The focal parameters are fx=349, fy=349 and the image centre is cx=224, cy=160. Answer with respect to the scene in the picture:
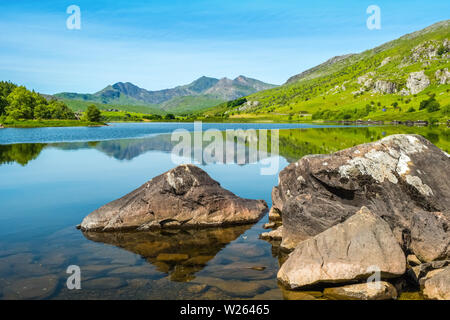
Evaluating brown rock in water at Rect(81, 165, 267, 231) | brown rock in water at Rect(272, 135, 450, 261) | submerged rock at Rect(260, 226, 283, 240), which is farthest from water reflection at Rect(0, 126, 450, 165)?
submerged rock at Rect(260, 226, 283, 240)

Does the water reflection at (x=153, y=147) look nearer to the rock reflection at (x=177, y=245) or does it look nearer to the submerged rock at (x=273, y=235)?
the submerged rock at (x=273, y=235)

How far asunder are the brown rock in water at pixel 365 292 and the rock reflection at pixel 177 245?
566 cm

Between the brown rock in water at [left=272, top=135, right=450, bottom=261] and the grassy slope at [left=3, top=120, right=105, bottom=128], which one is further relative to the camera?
the grassy slope at [left=3, top=120, right=105, bottom=128]

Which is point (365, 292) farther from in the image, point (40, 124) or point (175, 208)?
point (40, 124)

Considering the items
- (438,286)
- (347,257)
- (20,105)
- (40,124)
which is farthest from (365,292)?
(20,105)

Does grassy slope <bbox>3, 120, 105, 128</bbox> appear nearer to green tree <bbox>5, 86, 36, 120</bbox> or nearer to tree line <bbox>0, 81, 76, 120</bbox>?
green tree <bbox>5, 86, 36, 120</bbox>

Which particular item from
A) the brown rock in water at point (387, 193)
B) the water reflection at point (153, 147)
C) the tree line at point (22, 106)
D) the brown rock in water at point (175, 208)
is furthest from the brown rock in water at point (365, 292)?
the tree line at point (22, 106)

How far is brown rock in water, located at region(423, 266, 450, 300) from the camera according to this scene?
40.9ft

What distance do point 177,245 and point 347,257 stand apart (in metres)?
8.89

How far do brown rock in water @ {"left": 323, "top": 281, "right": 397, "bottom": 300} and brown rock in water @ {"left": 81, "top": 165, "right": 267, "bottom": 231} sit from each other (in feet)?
33.9

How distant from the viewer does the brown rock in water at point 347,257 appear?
13039 mm

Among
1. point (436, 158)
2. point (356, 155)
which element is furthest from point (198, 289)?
point (436, 158)

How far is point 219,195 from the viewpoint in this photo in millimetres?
23172
